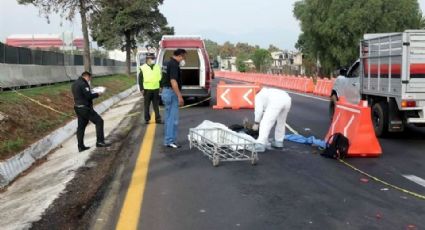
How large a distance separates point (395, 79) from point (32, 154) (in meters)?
7.34

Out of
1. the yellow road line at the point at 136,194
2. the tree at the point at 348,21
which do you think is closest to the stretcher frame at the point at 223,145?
the yellow road line at the point at 136,194

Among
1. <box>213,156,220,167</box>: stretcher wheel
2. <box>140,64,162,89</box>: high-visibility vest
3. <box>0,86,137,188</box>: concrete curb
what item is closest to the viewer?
<box>0,86,137,188</box>: concrete curb

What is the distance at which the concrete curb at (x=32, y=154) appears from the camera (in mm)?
8505

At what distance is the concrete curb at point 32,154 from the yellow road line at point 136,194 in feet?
6.06

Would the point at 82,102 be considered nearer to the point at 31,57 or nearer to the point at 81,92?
the point at 81,92

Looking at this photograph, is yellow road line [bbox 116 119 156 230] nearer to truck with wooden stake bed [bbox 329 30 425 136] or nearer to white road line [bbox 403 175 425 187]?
white road line [bbox 403 175 425 187]

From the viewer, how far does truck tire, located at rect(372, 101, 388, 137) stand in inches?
486

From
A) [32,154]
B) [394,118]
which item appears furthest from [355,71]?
[32,154]

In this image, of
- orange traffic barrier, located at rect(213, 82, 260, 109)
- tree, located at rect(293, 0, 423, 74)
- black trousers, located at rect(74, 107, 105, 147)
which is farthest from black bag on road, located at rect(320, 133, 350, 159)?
tree, located at rect(293, 0, 423, 74)

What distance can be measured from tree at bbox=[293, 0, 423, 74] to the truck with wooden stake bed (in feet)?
115

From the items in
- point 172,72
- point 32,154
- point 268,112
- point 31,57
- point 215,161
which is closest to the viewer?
point 215,161

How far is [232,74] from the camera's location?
7581cm

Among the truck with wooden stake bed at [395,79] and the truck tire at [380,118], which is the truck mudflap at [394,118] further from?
the truck tire at [380,118]

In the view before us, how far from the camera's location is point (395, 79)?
11.9m
